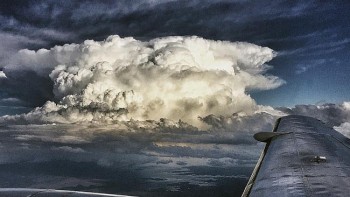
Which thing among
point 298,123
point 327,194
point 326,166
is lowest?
point 327,194

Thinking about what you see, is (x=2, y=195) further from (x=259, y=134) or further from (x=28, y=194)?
(x=259, y=134)

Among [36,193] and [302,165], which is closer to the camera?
[36,193]

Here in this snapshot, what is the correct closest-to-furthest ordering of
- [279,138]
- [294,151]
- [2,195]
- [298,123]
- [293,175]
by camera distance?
[2,195] → [293,175] → [294,151] → [279,138] → [298,123]

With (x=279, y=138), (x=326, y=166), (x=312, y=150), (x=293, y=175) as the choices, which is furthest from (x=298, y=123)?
(x=293, y=175)

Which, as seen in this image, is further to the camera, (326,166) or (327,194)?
(326,166)

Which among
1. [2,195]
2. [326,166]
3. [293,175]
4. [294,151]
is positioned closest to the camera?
[2,195]

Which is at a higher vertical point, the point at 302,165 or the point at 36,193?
the point at 302,165

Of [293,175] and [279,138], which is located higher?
[279,138]
